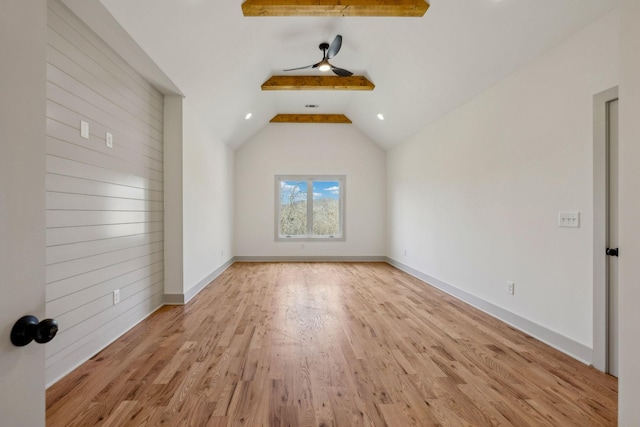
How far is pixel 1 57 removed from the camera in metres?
0.61

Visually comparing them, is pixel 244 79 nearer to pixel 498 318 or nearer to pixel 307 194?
pixel 307 194

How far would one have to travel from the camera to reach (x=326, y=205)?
7.06 m

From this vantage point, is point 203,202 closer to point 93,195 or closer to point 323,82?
point 93,195

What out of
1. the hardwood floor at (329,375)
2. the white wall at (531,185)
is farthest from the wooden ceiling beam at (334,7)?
the hardwood floor at (329,375)

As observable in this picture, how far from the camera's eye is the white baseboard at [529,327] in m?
2.28

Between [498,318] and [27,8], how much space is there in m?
3.84

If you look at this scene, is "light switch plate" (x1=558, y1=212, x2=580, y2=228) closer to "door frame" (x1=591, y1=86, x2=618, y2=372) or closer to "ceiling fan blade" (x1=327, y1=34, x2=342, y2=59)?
"door frame" (x1=591, y1=86, x2=618, y2=372)

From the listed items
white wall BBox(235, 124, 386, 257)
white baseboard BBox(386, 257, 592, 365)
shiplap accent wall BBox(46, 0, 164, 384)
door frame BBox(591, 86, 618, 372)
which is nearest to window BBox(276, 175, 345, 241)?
white wall BBox(235, 124, 386, 257)

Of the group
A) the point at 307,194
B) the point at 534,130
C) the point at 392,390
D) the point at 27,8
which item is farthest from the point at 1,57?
the point at 307,194

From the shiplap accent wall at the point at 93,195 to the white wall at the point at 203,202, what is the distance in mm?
544

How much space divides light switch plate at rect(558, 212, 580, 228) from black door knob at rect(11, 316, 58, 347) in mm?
3038

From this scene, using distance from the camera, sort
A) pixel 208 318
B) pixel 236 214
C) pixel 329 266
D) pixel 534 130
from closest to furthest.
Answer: pixel 534 130 < pixel 208 318 < pixel 329 266 < pixel 236 214

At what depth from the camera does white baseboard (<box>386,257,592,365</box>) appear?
228 cm

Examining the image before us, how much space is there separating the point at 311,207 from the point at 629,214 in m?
5.98
